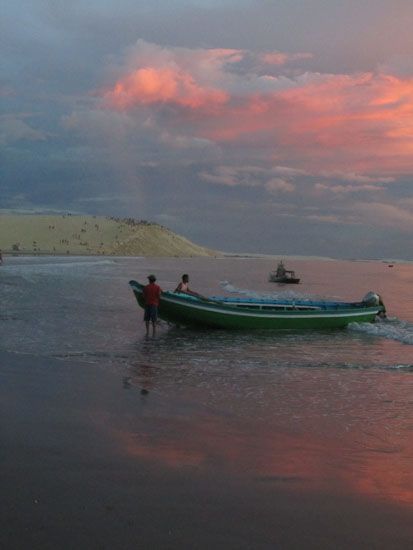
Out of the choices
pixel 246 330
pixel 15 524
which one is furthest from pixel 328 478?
pixel 246 330

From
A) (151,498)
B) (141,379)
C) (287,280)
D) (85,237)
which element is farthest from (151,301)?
(85,237)

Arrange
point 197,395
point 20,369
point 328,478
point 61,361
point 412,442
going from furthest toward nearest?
1. point 61,361
2. point 20,369
3. point 197,395
4. point 412,442
5. point 328,478

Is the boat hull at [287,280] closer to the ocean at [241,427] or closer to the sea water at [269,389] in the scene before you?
the sea water at [269,389]

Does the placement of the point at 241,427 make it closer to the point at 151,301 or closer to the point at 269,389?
the point at 269,389

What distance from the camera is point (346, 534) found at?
217 inches

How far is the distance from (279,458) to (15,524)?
11.2 ft

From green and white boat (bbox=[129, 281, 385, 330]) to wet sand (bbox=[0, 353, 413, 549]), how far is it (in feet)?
42.8

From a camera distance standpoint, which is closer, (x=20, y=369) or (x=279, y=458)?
(x=279, y=458)

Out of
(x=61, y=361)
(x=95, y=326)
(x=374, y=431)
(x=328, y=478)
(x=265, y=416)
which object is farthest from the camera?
(x=95, y=326)

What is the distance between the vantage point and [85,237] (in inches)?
7057

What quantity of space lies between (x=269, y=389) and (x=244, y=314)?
10.4m

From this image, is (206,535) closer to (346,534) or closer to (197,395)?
(346,534)

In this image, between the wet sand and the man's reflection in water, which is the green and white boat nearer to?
the man's reflection in water

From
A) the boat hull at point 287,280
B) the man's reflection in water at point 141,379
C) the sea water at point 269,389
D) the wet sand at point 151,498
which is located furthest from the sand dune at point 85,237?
the wet sand at point 151,498
